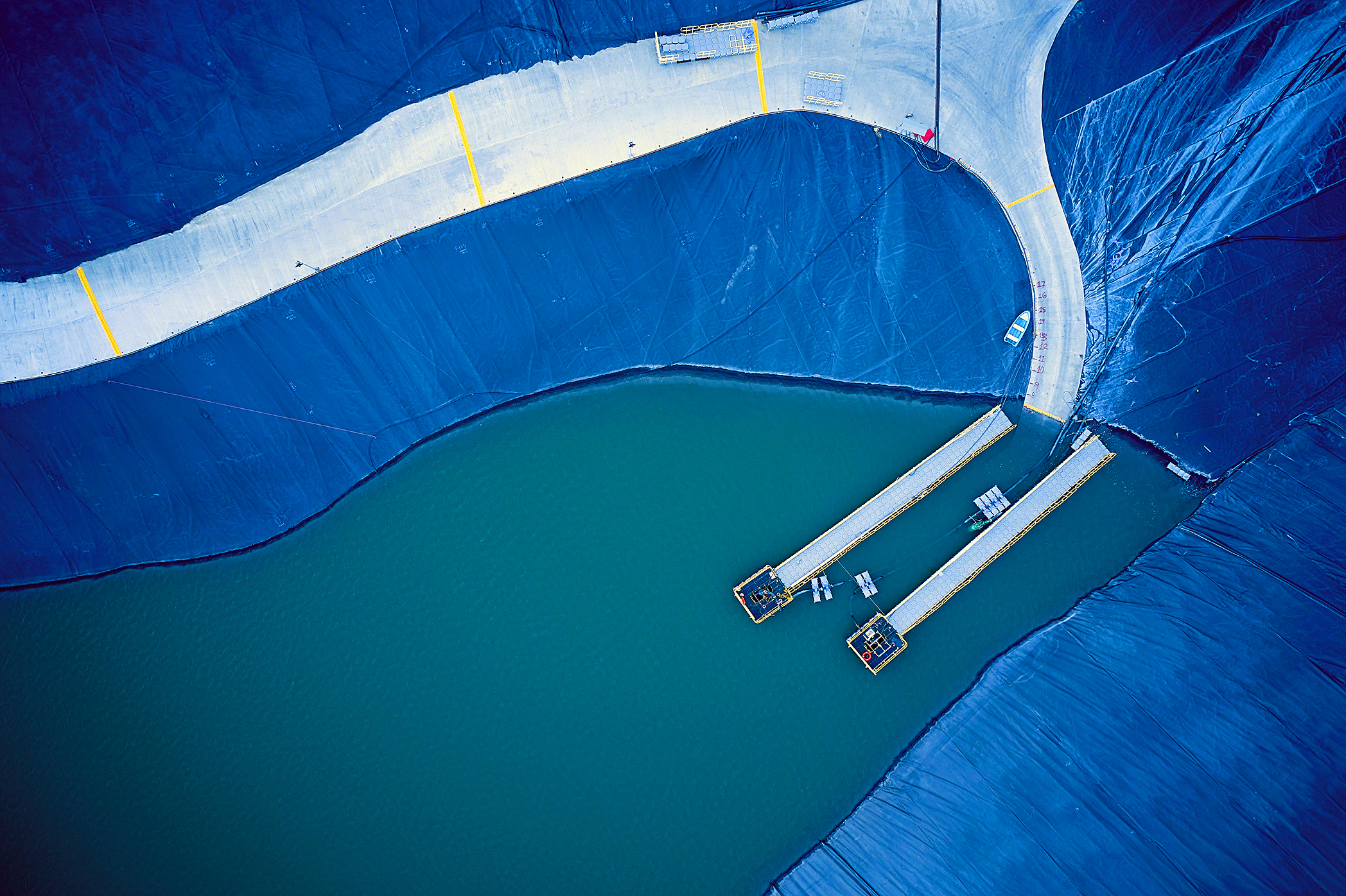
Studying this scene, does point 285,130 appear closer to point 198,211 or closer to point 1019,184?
point 198,211

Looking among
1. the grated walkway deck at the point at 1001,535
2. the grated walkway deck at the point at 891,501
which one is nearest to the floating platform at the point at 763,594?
the grated walkway deck at the point at 891,501

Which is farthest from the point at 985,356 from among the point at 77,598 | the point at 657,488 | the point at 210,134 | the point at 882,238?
the point at 77,598

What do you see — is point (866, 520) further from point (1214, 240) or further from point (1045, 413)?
point (1214, 240)

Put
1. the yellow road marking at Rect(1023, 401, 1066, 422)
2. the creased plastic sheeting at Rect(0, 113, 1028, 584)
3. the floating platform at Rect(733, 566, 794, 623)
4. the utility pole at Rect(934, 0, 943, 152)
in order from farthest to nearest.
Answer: the yellow road marking at Rect(1023, 401, 1066, 422)
the creased plastic sheeting at Rect(0, 113, 1028, 584)
the utility pole at Rect(934, 0, 943, 152)
the floating platform at Rect(733, 566, 794, 623)

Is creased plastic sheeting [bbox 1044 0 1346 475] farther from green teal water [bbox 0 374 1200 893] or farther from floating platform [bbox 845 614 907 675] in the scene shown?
floating platform [bbox 845 614 907 675]

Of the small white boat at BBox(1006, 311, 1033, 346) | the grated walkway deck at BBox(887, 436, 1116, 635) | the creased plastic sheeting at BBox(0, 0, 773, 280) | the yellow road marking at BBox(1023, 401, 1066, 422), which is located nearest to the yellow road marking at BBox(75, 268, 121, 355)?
the creased plastic sheeting at BBox(0, 0, 773, 280)

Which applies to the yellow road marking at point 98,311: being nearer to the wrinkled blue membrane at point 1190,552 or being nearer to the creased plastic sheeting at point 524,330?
the creased plastic sheeting at point 524,330

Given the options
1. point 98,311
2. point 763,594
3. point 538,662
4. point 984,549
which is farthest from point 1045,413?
point 98,311
